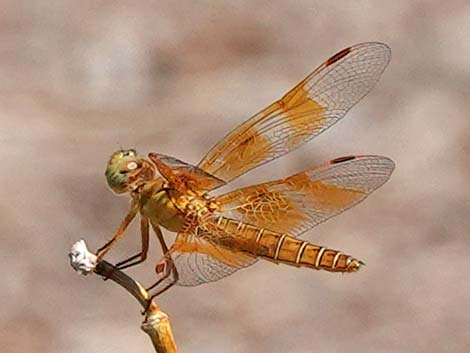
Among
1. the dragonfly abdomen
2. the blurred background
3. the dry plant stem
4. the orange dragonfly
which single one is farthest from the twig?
the blurred background

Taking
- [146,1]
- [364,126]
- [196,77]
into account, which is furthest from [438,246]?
[146,1]

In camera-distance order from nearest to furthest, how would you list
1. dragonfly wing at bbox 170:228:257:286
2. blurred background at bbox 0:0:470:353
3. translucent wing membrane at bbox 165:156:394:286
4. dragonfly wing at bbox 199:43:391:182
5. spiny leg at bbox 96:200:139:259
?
spiny leg at bbox 96:200:139:259, dragonfly wing at bbox 170:228:257:286, translucent wing membrane at bbox 165:156:394:286, dragonfly wing at bbox 199:43:391:182, blurred background at bbox 0:0:470:353

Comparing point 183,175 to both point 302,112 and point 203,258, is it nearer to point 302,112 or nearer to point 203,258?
point 203,258

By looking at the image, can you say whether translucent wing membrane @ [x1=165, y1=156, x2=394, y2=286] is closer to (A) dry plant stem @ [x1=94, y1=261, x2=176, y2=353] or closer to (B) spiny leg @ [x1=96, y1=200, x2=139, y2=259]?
(B) spiny leg @ [x1=96, y1=200, x2=139, y2=259]

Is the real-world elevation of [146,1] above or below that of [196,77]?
above

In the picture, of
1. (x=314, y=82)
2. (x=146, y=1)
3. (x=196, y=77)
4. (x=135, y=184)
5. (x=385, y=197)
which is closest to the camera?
(x=135, y=184)

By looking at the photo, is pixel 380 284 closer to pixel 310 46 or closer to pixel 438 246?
pixel 438 246

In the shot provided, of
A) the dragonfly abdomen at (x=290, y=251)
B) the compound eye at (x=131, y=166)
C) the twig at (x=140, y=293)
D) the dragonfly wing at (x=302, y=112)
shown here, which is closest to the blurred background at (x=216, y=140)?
the dragonfly wing at (x=302, y=112)

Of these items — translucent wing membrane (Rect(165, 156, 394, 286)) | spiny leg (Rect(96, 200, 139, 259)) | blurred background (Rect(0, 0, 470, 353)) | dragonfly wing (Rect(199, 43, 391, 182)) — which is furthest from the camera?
blurred background (Rect(0, 0, 470, 353))
